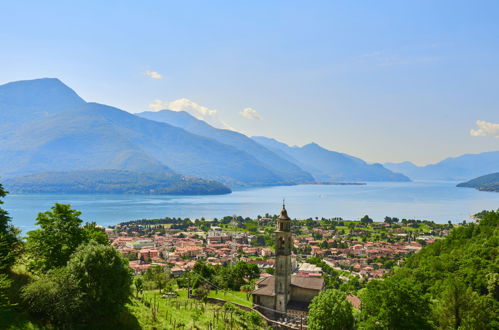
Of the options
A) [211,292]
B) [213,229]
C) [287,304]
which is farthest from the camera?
[213,229]

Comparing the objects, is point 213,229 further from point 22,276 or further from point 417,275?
point 22,276

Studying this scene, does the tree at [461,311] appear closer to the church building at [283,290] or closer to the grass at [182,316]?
the church building at [283,290]

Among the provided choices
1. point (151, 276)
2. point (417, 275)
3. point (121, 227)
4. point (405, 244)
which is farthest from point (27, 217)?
point (417, 275)

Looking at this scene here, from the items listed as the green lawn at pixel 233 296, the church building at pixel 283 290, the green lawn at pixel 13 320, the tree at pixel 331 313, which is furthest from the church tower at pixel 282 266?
the green lawn at pixel 13 320

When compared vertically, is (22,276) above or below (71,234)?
below

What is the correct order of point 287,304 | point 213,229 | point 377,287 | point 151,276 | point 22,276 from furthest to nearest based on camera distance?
1. point 213,229
2. point 151,276
3. point 287,304
4. point 377,287
5. point 22,276

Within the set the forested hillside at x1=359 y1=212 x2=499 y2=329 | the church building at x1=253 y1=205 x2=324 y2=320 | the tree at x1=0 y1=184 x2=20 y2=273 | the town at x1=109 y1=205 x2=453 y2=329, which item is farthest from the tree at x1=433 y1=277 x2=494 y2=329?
the tree at x1=0 y1=184 x2=20 y2=273

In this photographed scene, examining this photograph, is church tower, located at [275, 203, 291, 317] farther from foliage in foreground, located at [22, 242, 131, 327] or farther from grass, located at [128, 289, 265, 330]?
foliage in foreground, located at [22, 242, 131, 327]
